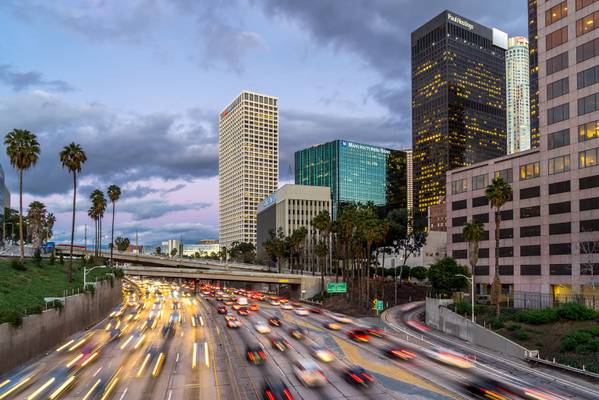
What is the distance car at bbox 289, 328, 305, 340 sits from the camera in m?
65.2

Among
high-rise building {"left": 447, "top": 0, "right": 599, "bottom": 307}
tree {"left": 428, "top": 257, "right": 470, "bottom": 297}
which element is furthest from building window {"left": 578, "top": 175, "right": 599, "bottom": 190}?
tree {"left": 428, "top": 257, "right": 470, "bottom": 297}

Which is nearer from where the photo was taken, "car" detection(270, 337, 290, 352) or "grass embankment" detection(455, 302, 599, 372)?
"grass embankment" detection(455, 302, 599, 372)

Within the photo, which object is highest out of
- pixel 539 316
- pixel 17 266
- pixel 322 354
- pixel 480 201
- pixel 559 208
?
pixel 480 201

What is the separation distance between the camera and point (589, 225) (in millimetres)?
77938

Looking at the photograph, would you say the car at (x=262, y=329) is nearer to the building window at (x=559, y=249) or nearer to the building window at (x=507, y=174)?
the building window at (x=559, y=249)

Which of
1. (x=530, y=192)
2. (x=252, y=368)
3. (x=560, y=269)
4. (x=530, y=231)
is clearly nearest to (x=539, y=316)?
(x=560, y=269)

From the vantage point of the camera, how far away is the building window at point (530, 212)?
86.6 meters

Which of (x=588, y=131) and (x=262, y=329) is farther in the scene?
(x=588, y=131)

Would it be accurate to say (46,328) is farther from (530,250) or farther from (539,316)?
(530,250)

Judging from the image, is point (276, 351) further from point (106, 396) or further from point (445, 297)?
point (445, 297)

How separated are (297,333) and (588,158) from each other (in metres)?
A: 50.6

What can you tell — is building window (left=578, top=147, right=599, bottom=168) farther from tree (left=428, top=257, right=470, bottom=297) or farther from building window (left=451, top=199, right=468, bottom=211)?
building window (left=451, top=199, right=468, bottom=211)

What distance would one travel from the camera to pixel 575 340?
51.9m

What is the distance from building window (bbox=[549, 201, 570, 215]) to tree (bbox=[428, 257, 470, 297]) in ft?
59.7
